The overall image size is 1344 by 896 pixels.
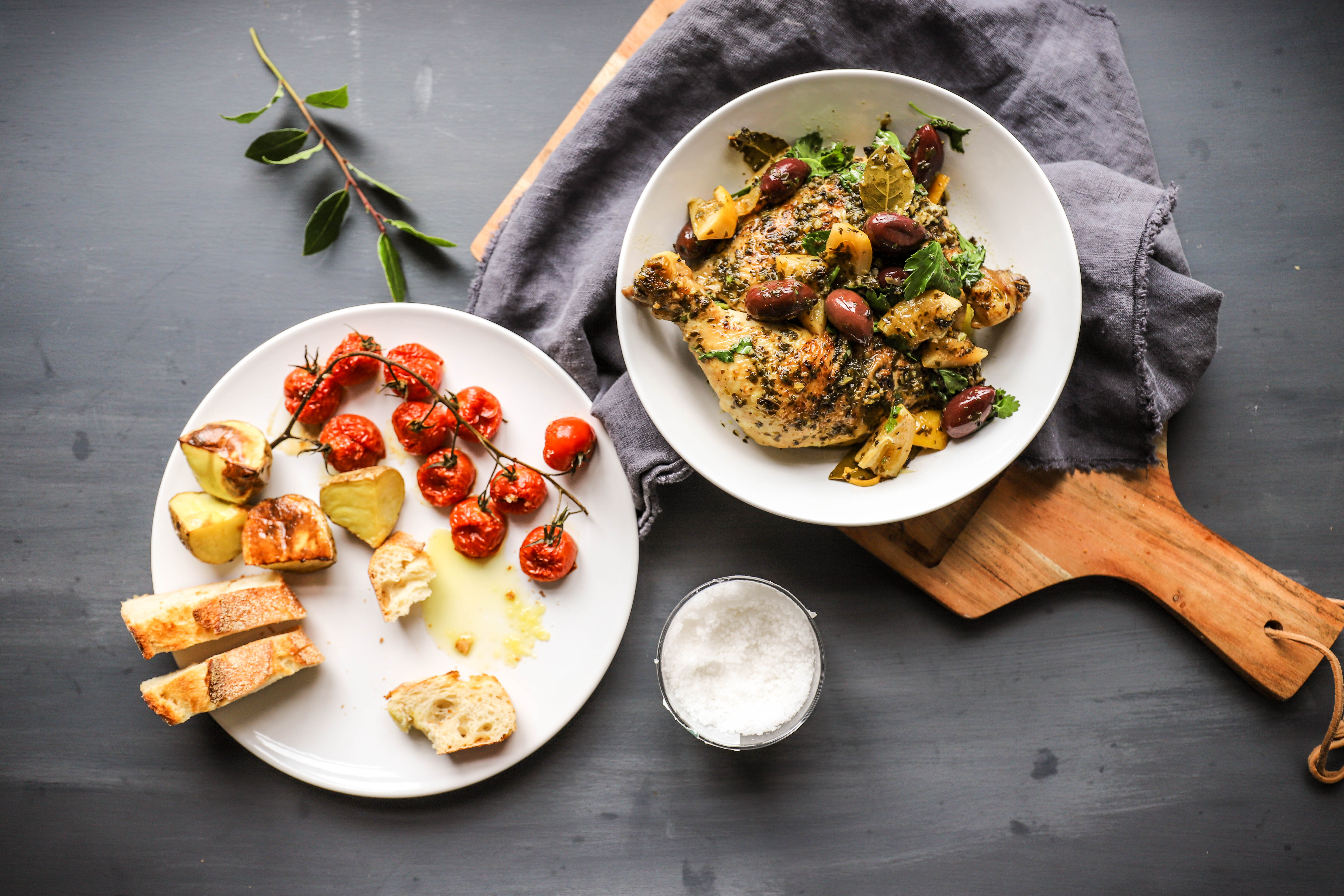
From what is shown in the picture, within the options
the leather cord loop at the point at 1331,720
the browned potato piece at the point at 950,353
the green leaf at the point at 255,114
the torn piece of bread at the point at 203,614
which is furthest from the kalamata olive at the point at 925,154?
the torn piece of bread at the point at 203,614

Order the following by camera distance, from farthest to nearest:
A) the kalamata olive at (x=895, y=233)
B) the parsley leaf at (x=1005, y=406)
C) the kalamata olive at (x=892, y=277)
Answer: the parsley leaf at (x=1005, y=406) < the kalamata olive at (x=892, y=277) < the kalamata olive at (x=895, y=233)

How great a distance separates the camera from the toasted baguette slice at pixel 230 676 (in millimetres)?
2387

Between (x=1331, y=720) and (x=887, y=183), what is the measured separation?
2.60 m

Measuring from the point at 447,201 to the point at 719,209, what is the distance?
114 centimetres

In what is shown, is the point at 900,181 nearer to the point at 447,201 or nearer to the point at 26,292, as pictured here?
the point at 447,201

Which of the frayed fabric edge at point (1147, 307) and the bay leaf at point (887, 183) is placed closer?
the bay leaf at point (887, 183)

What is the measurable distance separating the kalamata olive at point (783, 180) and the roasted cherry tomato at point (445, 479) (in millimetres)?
1329

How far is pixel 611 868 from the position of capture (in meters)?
2.72

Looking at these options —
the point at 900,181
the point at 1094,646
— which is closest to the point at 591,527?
the point at 900,181

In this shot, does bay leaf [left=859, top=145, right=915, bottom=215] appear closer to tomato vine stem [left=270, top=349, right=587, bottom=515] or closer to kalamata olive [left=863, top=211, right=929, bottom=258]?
kalamata olive [left=863, top=211, right=929, bottom=258]

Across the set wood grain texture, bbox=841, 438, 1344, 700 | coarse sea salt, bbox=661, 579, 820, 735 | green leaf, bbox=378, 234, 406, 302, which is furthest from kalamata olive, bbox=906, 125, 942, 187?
green leaf, bbox=378, 234, 406, 302

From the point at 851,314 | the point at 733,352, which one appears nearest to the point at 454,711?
the point at 733,352

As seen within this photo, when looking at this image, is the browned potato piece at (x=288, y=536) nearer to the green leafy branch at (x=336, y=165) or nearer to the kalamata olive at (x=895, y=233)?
the green leafy branch at (x=336, y=165)

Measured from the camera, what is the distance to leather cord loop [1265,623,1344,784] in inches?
96.7
